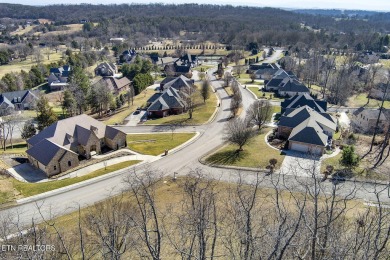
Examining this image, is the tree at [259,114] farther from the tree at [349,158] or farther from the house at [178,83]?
the house at [178,83]

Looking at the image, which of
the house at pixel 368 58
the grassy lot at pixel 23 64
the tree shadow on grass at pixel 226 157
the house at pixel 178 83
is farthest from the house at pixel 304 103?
the grassy lot at pixel 23 64

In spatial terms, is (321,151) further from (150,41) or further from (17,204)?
(150,41)

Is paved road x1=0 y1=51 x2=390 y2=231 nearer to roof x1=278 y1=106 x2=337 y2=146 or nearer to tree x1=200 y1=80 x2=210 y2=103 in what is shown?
roof x1=278 y1=106 x2=337 y2=146

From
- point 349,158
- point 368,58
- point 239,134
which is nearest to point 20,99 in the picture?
point 239,134

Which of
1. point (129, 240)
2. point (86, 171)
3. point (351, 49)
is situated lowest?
point (86, 171)

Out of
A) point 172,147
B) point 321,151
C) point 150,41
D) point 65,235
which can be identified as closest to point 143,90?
point 172,147

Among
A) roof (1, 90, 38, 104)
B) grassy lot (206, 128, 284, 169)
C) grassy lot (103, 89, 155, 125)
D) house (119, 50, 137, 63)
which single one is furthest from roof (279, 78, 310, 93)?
house (119, 50, 137, 63)

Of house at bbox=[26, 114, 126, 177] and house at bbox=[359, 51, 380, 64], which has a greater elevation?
house at bbox=[359, 51, 380, 64]
